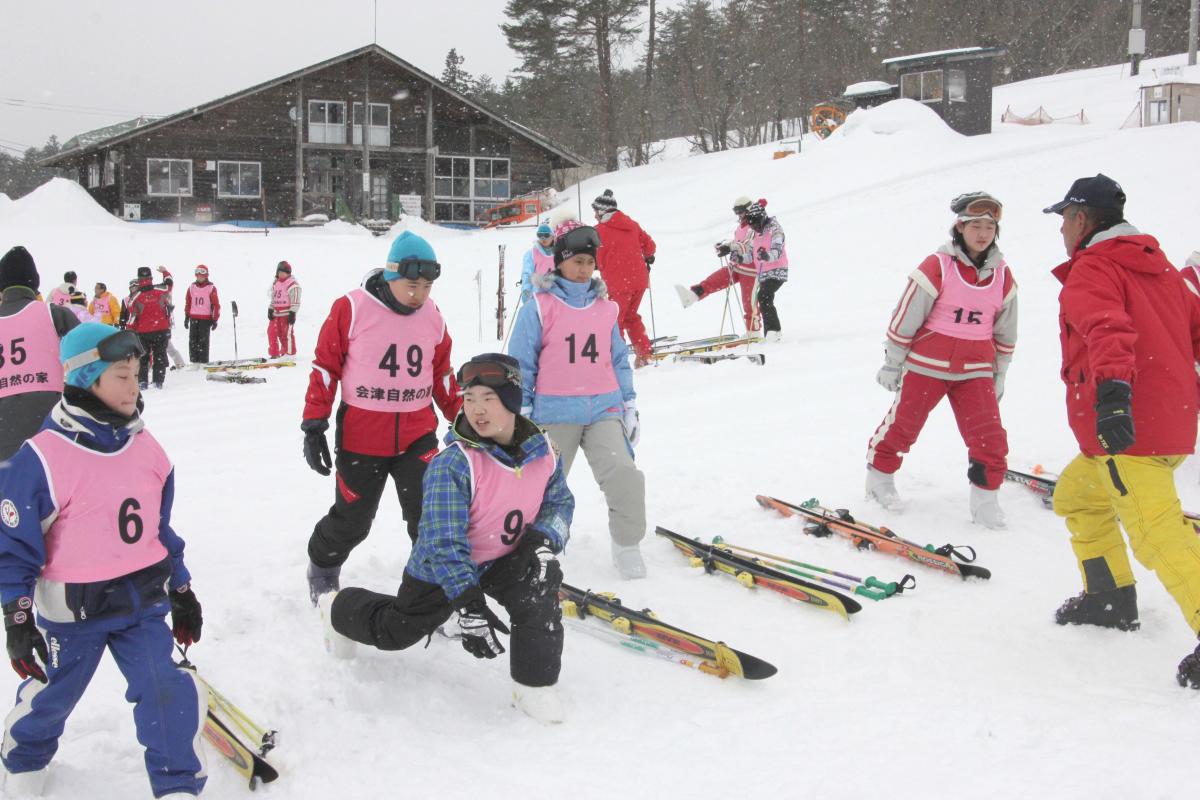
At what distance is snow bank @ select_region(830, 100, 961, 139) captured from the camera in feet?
88.9

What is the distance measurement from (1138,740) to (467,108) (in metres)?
36.8

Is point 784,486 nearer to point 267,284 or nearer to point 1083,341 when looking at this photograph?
point 1083,341

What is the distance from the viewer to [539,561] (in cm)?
380

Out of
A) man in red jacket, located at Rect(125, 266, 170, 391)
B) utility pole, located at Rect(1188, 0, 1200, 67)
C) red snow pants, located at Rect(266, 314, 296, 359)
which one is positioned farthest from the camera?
utility pole, located at Rect(1188, 0, 1200, 67)

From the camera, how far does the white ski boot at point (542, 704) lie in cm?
369

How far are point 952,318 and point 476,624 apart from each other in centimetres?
385

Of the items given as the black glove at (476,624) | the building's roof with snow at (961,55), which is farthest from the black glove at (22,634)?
the building's roof with snow at (961,55)

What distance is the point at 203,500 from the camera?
7.09 metres

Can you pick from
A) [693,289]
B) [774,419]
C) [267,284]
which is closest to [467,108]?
[267,284]

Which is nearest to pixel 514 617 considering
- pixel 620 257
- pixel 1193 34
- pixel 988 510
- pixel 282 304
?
pixel 988 510

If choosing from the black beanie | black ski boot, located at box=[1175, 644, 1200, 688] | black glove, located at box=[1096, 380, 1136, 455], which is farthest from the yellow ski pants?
the black beanie

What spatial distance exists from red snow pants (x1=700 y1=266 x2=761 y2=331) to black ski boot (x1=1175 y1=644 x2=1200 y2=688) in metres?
9.46

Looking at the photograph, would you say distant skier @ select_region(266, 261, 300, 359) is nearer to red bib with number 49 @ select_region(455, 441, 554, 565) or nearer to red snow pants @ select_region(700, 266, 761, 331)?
red snow pants @ select_region(700, 266, 761, 331)

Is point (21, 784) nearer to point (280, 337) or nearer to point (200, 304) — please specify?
point (200, 304)
